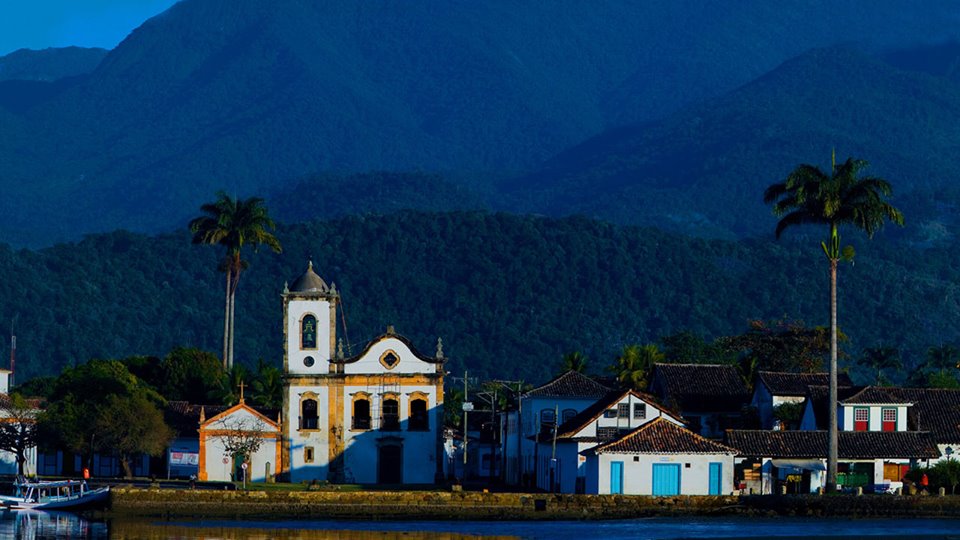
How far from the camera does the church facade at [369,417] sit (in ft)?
343

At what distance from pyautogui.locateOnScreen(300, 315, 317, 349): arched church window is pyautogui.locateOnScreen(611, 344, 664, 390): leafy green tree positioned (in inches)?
806

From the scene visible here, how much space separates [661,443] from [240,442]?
84.4ft

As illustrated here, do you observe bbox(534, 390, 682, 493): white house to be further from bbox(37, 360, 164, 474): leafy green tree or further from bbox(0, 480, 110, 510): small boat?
bbox(0, 480, 110, 510): small boat

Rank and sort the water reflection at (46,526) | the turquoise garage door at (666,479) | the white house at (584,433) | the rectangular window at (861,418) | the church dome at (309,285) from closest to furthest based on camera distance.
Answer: the water reflection at (46,526) → the turquoise garage door at (666,479) → the white house at (584,433) → the rectangular window at (861,418) → the church dome at (309,285)

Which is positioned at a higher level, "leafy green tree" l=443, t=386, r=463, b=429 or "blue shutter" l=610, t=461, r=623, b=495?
"leafy green tree" l=443, t=386, r=463, b=429

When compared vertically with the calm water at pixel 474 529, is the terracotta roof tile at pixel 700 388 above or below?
above

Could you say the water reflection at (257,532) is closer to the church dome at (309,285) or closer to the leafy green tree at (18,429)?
the church dome at (309,285)

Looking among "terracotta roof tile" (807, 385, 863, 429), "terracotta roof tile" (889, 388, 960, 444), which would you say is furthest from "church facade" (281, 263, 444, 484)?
"terracotta roof tile" (889, 388, 960, 444)

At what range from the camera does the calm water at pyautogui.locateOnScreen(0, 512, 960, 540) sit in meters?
76.9

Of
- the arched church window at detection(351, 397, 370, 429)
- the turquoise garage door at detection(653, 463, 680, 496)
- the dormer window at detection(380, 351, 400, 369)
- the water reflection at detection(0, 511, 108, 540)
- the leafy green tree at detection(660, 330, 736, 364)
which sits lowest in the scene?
the water reflection at detection(0, 511, 108, 540)

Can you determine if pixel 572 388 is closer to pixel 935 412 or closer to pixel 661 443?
pixel 661 443

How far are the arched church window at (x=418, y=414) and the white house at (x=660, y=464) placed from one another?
16637 mm

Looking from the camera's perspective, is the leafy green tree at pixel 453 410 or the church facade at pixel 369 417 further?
the leafy green tree at pixel 453 410

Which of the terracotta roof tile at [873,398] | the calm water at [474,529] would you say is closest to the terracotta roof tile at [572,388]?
the terracotta roof tile at [873,398]
